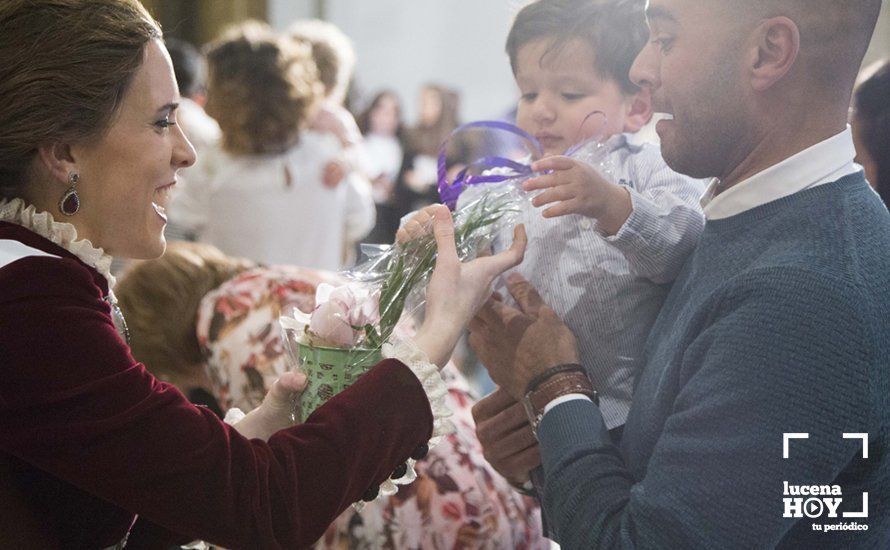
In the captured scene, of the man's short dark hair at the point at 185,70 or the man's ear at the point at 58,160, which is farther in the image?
the man's short dark hair at the point at 185,70

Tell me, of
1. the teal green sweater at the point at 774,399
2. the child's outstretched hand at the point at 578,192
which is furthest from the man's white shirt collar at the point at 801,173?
the child's outstretched hand at the point at 578,192

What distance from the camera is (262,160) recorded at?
3.91m

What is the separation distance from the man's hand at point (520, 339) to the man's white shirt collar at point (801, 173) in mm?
375

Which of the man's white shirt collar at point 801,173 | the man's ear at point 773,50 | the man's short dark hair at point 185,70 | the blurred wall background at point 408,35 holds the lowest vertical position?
the blurred wall background at point 408,35

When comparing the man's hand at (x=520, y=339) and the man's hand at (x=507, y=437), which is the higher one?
the man's hand at (x=520, y=339)

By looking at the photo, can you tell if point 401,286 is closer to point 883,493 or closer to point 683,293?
point 683,293

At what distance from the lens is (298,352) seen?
1.62 m

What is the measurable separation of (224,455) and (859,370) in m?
0.83

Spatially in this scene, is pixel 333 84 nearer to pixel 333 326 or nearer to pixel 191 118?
pixel 191 118

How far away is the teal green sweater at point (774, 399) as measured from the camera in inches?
49.3

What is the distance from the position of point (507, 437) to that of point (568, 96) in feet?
2.12

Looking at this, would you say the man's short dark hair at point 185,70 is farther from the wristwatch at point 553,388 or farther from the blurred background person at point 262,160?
the wristwatch at point 553,388

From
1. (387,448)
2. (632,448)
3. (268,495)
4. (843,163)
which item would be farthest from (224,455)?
(843,163)

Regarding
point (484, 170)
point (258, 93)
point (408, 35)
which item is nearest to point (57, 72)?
point (484, 170)
